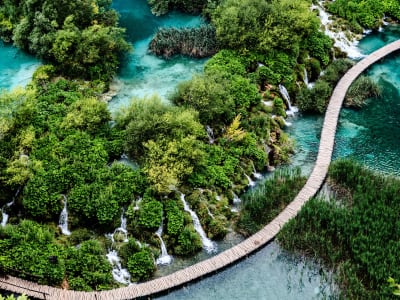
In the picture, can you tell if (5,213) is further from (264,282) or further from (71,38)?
(71,38)

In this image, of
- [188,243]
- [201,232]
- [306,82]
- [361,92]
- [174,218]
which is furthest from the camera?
[306,82]

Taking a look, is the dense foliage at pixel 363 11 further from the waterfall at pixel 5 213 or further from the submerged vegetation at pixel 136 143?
the waterfall at pixel 5 213

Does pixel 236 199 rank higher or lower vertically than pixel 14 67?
lower

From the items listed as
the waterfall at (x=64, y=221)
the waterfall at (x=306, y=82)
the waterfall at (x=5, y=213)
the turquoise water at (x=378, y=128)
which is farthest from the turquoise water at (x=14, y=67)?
the turquoise water at (x=378, y=128)

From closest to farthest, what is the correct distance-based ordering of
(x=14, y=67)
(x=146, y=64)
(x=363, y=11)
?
(x=14, y=67), (x=146, y=64), (x=363, y=11)

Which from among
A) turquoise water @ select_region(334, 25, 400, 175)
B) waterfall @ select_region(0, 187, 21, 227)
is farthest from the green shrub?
turquoise water @ select_region(334, 25, 400, 175)

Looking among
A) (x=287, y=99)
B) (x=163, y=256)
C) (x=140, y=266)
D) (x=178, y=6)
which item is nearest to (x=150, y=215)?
(x=163, y=256)

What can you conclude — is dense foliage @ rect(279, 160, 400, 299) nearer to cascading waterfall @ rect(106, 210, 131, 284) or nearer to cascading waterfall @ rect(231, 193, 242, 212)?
cascading waterfall @ rect(231, 193, 242, 212)
